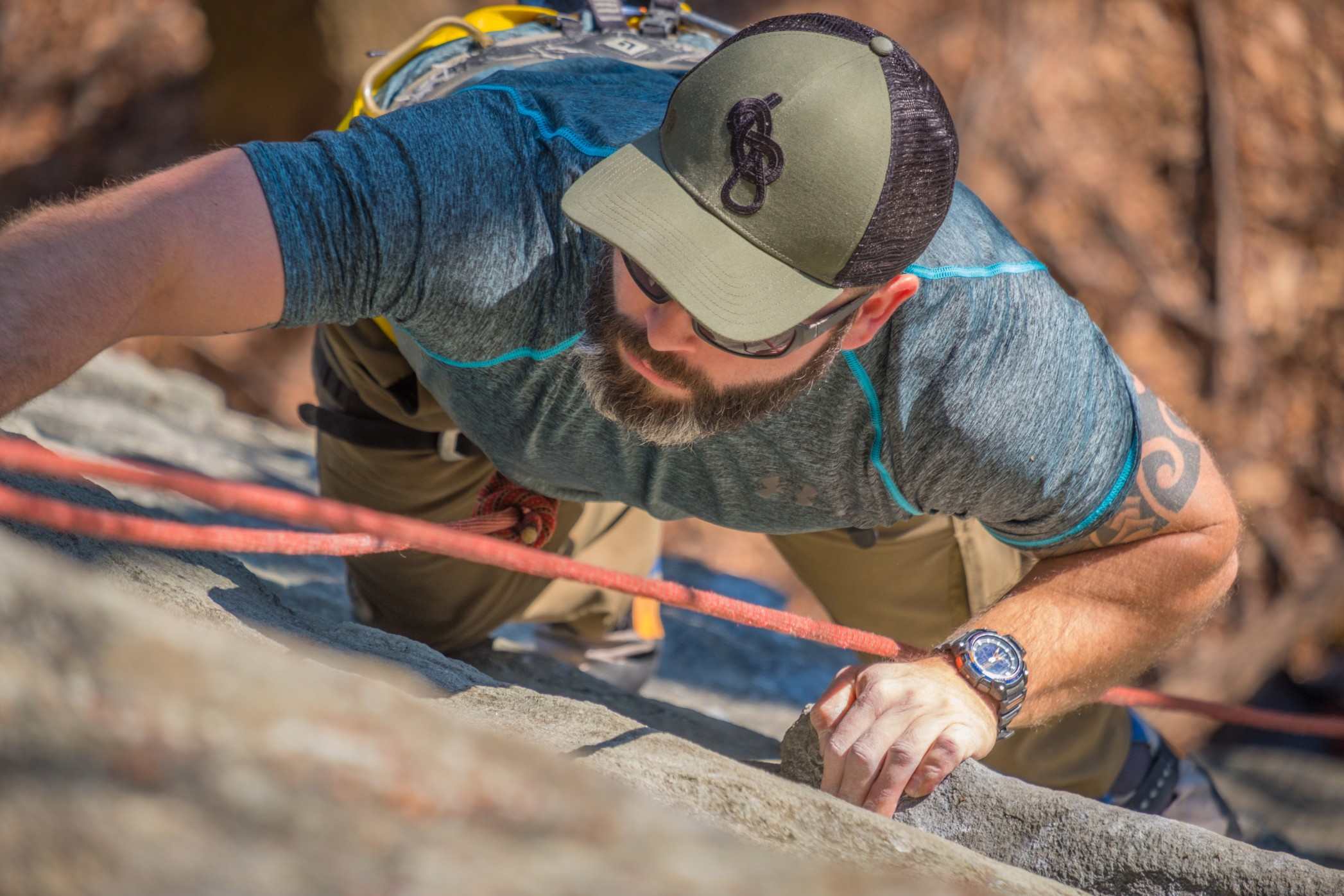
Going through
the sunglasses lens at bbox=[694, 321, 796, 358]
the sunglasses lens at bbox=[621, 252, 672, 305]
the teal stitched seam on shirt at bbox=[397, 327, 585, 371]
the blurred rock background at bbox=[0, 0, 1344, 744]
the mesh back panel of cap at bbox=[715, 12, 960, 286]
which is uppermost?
the mesh back panel of cap at bbox=[715, 12, 960, 286]

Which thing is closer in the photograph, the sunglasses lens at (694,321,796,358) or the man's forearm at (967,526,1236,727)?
the sunglasses lens at (694,321,796,358)

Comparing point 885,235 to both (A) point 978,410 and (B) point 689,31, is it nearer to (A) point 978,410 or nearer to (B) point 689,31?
(A) point 978,410

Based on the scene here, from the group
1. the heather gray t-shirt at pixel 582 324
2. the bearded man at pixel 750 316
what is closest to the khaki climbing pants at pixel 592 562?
the bearded man at pixel 750 316

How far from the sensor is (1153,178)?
172 inches

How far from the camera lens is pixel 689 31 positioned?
6.50 ft

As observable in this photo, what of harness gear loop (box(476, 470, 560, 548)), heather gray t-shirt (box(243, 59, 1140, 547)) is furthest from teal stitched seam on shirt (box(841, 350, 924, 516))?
harness gear loop (box(476, 470, 560, 548))

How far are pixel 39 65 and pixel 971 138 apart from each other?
316cm

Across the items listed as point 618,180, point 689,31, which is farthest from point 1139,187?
point 618,180

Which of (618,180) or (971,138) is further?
(971,138)

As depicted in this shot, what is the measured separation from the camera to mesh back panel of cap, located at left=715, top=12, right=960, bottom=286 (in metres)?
1.29

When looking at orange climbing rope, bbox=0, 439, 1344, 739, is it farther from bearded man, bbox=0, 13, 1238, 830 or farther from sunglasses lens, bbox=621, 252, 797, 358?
sunglasses lens, bbox=621, 252, 797, 358

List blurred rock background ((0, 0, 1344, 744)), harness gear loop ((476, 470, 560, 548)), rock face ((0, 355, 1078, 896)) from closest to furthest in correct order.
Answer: rock face ((0, 355, 1078, 896)) < harness gear loop ((476, 470, 560, 548)) < blurred rock background ((0, 0, 1344, 744))

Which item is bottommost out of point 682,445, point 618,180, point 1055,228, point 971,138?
point 1055,228

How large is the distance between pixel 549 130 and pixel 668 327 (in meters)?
0.30
